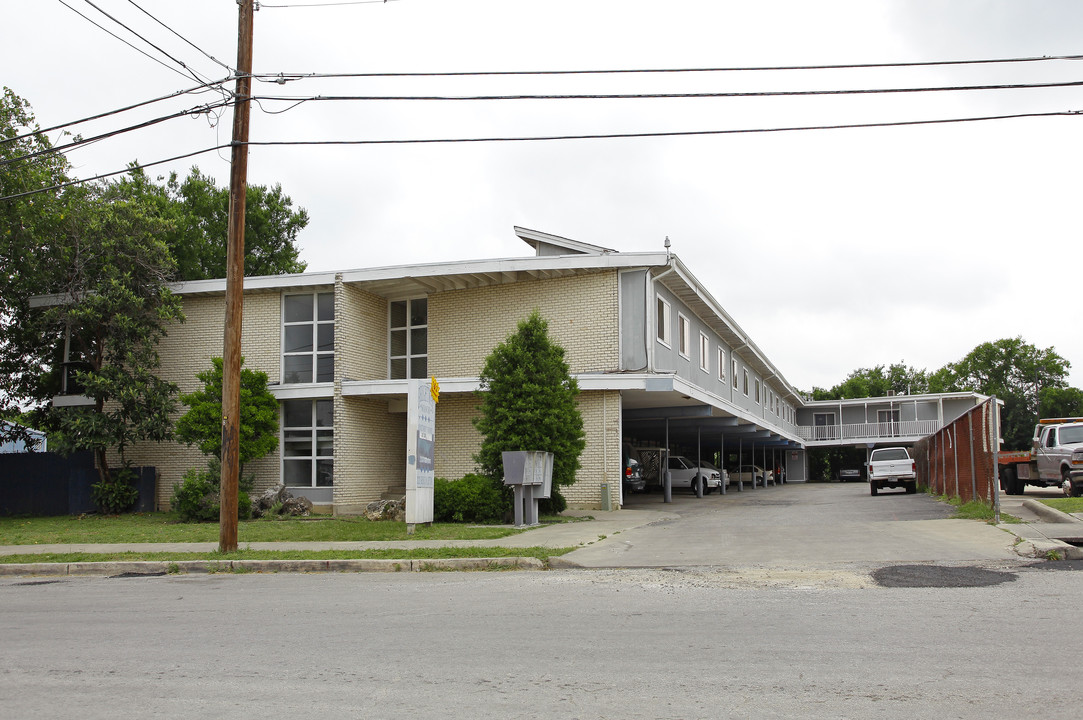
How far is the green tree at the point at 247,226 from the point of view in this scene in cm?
4122

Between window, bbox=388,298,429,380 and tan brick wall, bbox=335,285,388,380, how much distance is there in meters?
0.24

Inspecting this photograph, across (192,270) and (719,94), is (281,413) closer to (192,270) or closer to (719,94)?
(719,94)

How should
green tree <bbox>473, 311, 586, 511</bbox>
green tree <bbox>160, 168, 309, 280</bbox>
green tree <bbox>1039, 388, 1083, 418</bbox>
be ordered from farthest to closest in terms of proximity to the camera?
1. green tree <bbox>1039, 388, 1083, 418</bbox>
2. green tree <bbox>160, 168, 309, 280</bbox>
3. green tree <bbox>473, 311, 586, 511</bbox>

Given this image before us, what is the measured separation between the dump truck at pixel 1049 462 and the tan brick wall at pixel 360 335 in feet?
54.2

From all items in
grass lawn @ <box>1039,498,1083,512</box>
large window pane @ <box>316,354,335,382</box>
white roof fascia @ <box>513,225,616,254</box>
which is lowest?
grass lawn @ <box>1039,498,1083,512</box>

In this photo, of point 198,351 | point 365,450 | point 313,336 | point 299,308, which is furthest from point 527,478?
point 198,351

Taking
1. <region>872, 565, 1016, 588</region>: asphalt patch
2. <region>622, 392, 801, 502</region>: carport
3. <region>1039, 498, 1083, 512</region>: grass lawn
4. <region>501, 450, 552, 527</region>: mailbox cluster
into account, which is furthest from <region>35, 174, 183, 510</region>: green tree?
<region>1039, 498, 1083, 512</region>: grass lawn

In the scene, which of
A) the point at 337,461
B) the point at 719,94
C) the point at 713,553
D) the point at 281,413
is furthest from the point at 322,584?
the point at 281,413

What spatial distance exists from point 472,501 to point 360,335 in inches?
317

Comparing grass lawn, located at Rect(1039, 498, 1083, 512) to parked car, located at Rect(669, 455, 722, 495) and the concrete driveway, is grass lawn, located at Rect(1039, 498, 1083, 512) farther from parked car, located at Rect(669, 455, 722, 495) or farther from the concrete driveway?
parked car, located at Rect(669, 455, 722, 495)

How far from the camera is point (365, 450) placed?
2331 centimetres

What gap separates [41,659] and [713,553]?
27.1 ft

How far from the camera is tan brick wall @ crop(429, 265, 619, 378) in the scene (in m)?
21.7

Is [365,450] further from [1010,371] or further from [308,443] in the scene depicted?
[1010,371]
